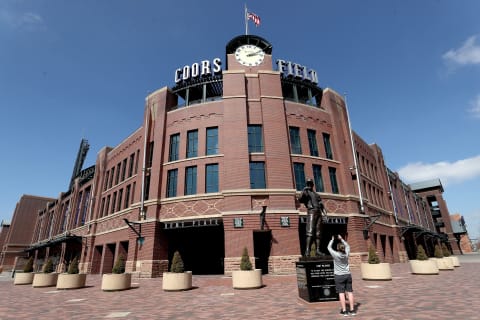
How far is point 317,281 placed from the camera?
25.5 feet

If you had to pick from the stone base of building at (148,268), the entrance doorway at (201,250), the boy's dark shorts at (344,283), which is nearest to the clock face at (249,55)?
the entrance doorway at (201,250)

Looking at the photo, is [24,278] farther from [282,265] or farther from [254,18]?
[254,18]

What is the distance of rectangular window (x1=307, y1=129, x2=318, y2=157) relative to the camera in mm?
22822

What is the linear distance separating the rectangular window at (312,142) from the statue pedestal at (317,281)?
15.5 metres

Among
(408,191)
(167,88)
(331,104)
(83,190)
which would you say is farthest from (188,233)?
(408,191)

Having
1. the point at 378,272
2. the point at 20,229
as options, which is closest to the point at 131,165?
the point at 378,272

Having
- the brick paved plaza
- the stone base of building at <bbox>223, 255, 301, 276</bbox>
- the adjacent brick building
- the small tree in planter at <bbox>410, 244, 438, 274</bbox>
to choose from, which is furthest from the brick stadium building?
the adjacent brick building

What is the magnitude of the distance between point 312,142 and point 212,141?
8956mm

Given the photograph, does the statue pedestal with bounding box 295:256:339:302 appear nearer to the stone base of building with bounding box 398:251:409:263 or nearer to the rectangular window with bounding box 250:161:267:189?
the rectangular window with bounding box 250:161:267:189

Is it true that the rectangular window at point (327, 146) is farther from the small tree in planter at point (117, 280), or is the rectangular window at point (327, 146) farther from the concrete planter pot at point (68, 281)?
the concrete planter pot at point (68, 281)

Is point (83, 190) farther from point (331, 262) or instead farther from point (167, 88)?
point (331, 262)

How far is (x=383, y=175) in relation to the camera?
3416cm

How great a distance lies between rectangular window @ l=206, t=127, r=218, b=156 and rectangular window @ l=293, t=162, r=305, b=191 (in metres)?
6.71

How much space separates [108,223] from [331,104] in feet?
84.2
